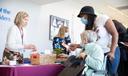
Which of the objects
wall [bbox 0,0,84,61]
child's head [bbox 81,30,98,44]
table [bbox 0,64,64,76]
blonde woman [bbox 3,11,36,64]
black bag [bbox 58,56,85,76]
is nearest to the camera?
table [bbox 0,64,64,76]

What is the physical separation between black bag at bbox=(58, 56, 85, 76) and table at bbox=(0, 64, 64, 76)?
10cm

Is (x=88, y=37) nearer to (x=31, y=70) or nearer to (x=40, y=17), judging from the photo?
(x=31, y=70)

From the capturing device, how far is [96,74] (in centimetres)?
192

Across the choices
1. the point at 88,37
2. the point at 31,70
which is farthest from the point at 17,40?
the point at 88,37

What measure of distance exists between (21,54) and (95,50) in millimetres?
798

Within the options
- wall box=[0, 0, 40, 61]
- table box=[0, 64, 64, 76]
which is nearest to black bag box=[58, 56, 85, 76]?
table box=[0, 64, 64, 76]

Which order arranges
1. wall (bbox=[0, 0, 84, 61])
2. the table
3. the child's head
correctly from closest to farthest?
the table, the child's head, wall (bbox=[0, 0, 84, 61])

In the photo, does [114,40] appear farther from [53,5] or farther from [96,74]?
[53,5]

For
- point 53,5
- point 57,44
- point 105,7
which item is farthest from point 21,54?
point 105,7

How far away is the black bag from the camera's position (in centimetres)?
187

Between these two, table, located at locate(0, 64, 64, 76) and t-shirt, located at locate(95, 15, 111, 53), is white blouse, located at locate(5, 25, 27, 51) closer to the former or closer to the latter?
table, located at locate(0, 64, 64, 76)

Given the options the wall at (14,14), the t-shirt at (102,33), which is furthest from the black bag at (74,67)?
the wall at (14,14)

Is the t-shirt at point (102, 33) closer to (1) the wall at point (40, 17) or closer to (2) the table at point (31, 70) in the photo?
(2) the table at point (31, 70)

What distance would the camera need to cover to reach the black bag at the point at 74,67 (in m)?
1.87
